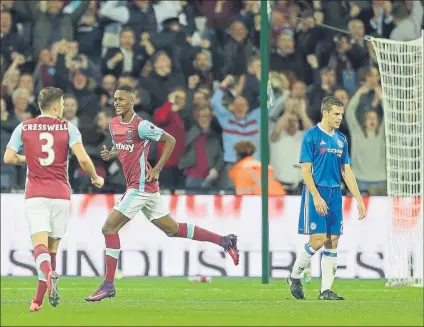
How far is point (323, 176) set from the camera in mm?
14266

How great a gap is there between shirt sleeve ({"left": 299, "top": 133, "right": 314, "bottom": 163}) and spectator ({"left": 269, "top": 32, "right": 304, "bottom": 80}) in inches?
289

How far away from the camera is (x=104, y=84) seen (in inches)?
836

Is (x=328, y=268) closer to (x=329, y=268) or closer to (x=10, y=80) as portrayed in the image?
(x=329, y=268)

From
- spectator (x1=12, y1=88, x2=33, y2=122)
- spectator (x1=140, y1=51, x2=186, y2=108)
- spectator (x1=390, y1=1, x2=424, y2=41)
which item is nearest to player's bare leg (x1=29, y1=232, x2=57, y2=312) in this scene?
spectator (x1=12, y1=88, x2=33, y2=122)

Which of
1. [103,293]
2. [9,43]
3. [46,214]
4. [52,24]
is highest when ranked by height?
[52,24]

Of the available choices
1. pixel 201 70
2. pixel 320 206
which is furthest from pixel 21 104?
pixel 320 206

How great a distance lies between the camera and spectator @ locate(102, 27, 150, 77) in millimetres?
21500

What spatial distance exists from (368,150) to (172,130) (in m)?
2.85

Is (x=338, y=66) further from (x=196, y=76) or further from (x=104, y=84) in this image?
(x=104, y=84)

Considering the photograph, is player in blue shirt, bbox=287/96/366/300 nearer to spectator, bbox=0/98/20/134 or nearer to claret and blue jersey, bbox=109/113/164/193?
claret and blue jersey, bbox=109/113/164/193

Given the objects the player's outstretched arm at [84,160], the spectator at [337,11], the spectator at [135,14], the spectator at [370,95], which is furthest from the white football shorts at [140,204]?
the spectator at [337,11]

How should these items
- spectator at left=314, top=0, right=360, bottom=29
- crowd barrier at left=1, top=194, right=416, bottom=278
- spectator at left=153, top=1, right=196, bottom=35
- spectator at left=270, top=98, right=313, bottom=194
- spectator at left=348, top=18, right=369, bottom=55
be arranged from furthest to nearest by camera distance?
1. spectator at left=314, top=0, right=360, bottom=29
2. spectator at left=153, top=1, right=196, bottom=35
3. spectator at left=348, top=18, right=369, bottom=55
4. spectator at left=270, top=98, right=313, bottom=194
5. crowd barrier at left=1, top=194, right=416, bottom=278

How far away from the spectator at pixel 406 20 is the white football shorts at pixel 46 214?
11036mm

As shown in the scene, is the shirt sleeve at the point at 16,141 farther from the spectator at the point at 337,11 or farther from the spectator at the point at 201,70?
the spectator at the point at 337,11
